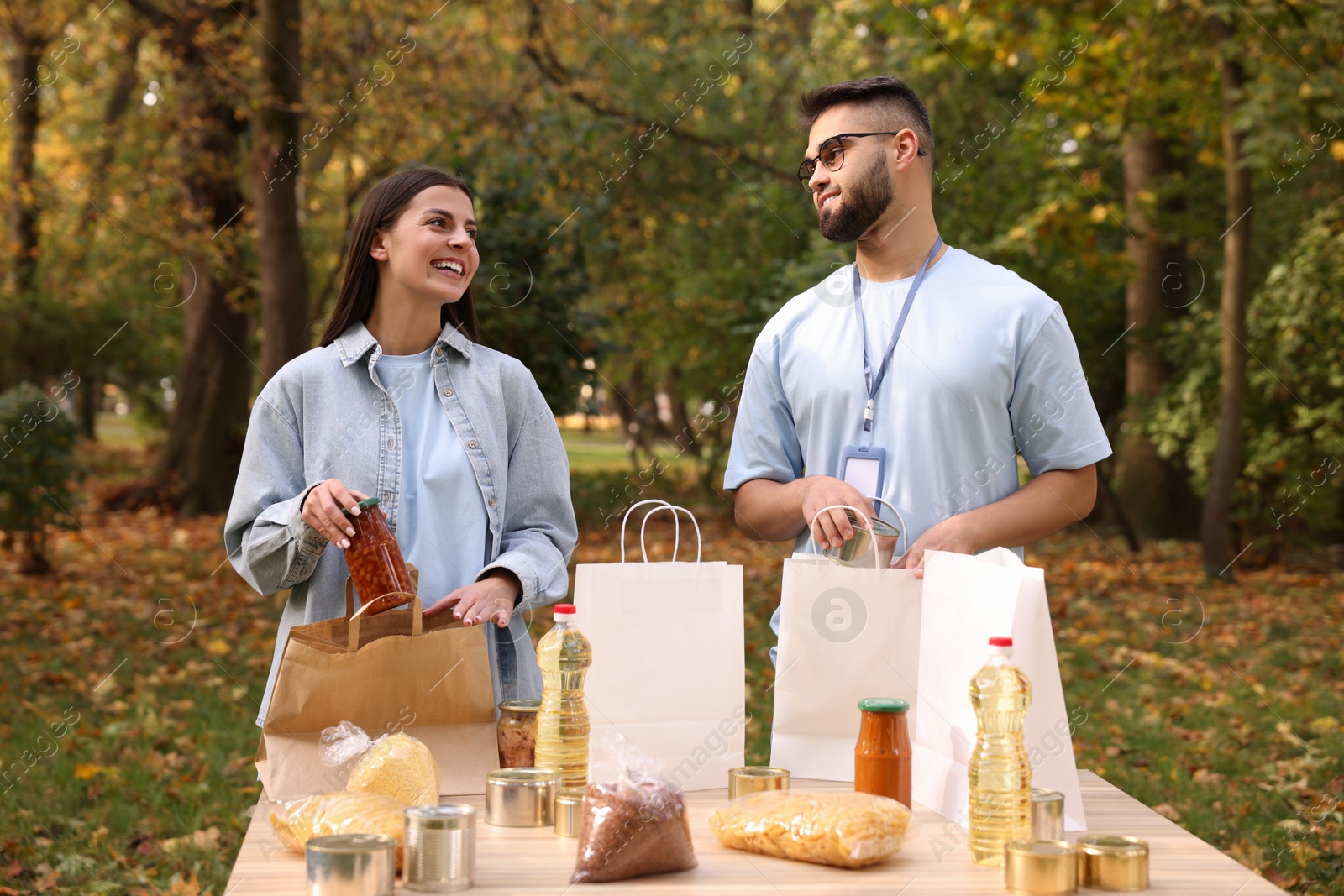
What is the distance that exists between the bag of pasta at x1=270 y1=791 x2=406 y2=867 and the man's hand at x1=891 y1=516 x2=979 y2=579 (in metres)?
1.01

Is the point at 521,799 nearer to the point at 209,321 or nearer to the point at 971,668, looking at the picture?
the point at 971,668

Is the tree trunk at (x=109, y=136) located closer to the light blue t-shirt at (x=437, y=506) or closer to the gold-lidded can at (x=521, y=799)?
the light blue t-shirt at (x=437, y=506)

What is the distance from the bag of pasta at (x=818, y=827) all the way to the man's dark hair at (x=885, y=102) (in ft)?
4.69

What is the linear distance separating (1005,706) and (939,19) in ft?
31.3

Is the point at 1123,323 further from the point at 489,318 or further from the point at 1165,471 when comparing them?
the point at 489,318

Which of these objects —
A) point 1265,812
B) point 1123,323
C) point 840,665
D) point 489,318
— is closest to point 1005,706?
point 840,665

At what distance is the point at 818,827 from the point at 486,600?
2.68ft

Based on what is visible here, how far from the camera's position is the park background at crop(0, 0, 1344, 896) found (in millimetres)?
6188

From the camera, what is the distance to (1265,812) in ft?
16.8

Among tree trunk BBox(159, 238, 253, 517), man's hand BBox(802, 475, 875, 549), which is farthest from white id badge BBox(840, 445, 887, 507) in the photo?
tree trunk BBox(159, 238, 253, 517)

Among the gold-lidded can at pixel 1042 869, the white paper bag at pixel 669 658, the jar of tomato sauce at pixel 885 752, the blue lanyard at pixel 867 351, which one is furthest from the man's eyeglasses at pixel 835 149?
the gold-lidded can at pixel 1042 869

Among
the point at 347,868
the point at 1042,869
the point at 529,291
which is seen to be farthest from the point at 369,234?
the point at 529,291

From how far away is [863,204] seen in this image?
8.39 feet

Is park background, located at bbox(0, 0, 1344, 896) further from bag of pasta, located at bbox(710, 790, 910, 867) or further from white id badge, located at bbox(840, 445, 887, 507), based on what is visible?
bag of pasta, located at bbox(710, 790, 910, 867)
